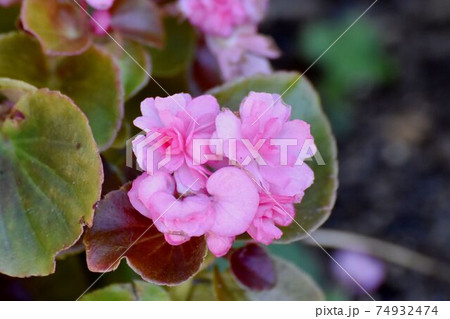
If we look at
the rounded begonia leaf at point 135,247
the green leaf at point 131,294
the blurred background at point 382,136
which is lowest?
the blurred background at point 382,136

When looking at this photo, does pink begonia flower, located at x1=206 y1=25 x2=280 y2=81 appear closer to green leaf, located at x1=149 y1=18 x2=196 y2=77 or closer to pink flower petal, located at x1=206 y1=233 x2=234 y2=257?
green leaf, located at x1=149 y1=18 x2=196 y2=77

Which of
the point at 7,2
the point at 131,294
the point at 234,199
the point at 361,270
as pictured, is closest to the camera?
the point at 234,199

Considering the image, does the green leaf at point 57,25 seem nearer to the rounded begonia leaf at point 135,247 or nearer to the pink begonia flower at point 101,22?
the pink begonia flower at point 101,22

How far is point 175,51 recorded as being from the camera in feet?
3.15

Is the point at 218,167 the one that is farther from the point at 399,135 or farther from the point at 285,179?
the point at 399,135

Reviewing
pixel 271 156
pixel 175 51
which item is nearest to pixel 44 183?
pixel 271 156

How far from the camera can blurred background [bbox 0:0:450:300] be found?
51.3 inches

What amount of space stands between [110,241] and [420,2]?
3.70ft

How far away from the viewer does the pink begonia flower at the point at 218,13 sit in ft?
2.95

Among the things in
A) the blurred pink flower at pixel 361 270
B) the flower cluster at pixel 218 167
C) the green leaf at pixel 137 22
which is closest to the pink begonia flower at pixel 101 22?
the green leaf at pixel 137 22

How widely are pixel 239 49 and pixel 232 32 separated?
0.02 m

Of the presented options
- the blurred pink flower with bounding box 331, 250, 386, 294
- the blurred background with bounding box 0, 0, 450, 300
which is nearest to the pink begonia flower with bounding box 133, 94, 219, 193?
the blurred background with bounding box 0, 0, 450, 300

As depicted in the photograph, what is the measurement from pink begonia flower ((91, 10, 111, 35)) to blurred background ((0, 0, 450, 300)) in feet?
1.64

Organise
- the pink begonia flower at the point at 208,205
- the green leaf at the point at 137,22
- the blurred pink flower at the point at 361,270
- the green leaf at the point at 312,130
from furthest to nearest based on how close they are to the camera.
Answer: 1. the blurred pink flower at the point at 361,270
2. the green leaf at the point at 137,22
3. the green leaf at the point at 312,130
4. the pink begonia flower at the point at 208,205
